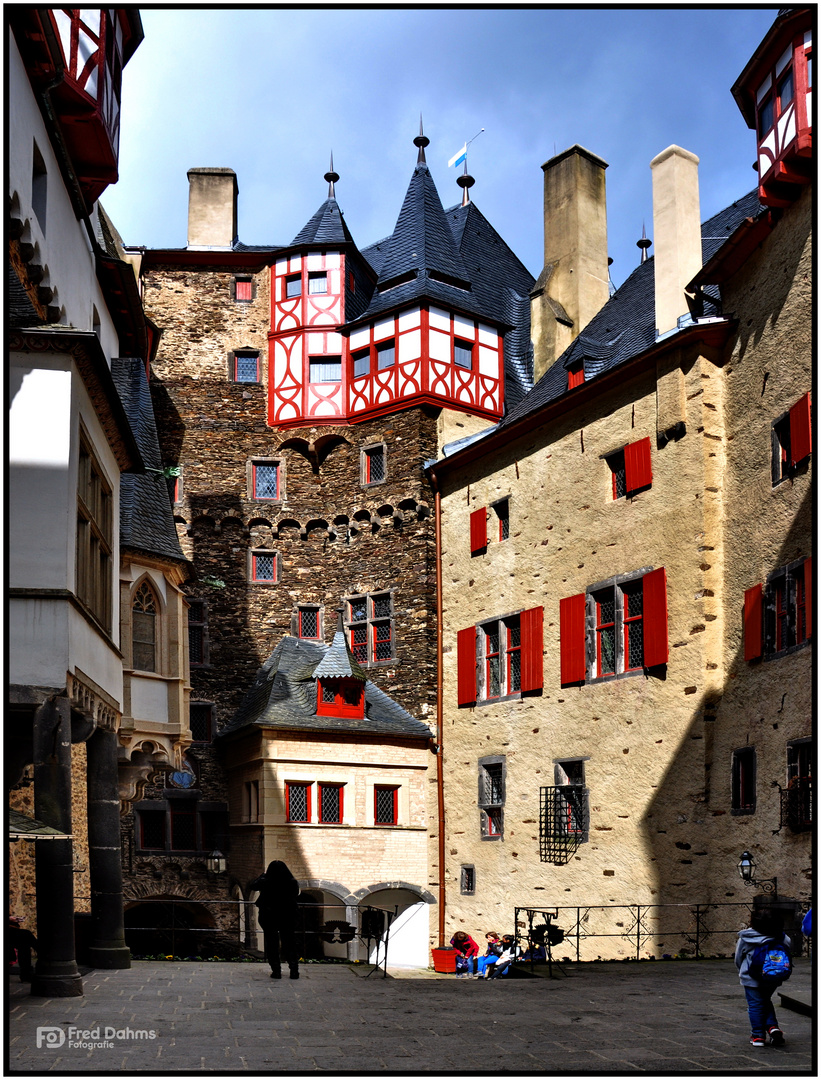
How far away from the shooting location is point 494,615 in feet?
84.5

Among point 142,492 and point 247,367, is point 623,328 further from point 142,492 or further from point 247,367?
point 247,367

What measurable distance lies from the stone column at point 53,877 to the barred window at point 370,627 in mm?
17819

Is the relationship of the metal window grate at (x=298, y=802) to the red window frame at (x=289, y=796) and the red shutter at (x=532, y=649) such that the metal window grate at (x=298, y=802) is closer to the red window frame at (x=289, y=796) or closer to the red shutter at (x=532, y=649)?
the red window frame at (x=289, y=796)

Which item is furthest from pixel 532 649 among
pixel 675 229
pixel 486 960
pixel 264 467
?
pixel 264 467

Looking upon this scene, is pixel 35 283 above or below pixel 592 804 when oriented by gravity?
above

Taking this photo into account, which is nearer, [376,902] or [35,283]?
[35,283]

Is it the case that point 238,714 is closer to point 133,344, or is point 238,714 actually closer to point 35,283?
point 133,344

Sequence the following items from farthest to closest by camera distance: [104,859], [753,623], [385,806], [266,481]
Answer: [266,481], [385,806], [753,623], [104,859]

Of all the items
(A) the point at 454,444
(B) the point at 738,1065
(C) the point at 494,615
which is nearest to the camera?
(B) the point at 738,1065

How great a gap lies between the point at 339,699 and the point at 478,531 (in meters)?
5.03

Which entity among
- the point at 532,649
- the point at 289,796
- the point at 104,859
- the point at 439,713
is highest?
the point at 532,649

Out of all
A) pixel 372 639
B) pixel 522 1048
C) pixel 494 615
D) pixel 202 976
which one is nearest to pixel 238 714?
pixel 372 639

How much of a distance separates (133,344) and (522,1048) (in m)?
17.3

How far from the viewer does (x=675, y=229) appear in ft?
71.5
